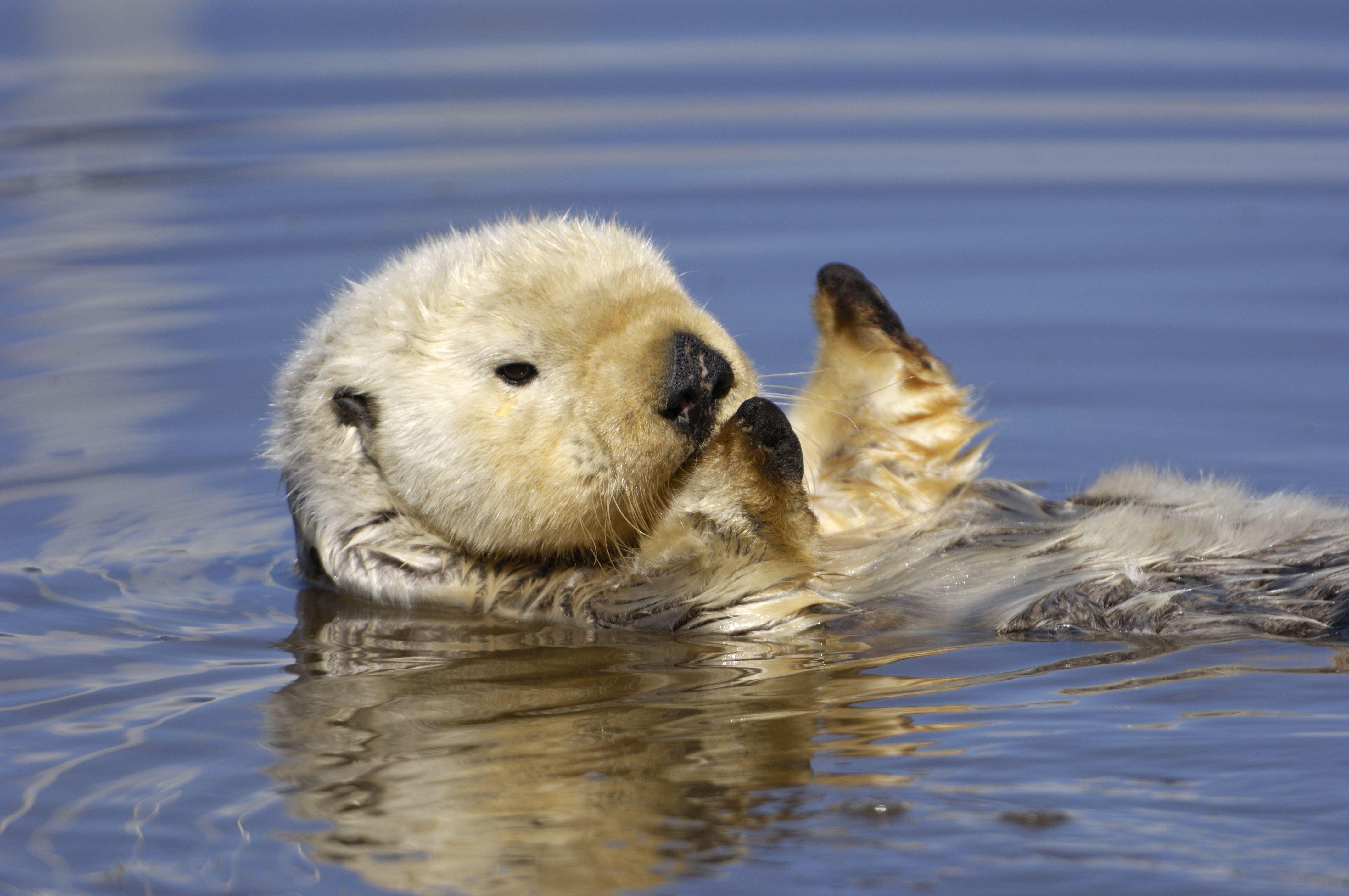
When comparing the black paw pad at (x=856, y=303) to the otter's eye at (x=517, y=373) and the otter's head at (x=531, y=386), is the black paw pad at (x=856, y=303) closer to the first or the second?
the otter's head at (x=531, y=386)

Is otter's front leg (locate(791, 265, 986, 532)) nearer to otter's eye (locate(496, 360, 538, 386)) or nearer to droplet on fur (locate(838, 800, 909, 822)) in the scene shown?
otter's eye (locate(496, 360, 538, 386))

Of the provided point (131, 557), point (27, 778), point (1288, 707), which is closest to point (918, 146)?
point (131, 557)

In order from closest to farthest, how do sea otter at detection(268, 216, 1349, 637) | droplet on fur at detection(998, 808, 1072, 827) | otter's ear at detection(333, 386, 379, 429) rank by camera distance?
droplet on fur at detection(998, 808, 1072, 827) < sea otter at detection(268, 216, 1349, 637) < otter's ear at detection(333, 386, 379, 429)

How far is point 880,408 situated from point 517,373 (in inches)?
53.4

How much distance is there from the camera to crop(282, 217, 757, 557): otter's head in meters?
3.69

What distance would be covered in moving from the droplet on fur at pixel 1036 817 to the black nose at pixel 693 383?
1.26 meters

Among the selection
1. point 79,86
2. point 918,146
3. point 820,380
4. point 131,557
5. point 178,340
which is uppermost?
point 79,86

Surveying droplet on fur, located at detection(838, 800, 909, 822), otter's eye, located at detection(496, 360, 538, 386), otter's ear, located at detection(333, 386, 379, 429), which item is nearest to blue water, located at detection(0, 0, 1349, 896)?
droplet on fur, located at detection(838, 800, 909, 822)

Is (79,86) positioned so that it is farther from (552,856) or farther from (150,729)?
(552,856)

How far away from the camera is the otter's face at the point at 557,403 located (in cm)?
367

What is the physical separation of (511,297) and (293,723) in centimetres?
117

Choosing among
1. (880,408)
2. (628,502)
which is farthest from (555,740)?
(880,408)

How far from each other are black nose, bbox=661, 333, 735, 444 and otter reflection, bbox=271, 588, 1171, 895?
629 mm

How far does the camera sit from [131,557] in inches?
195
